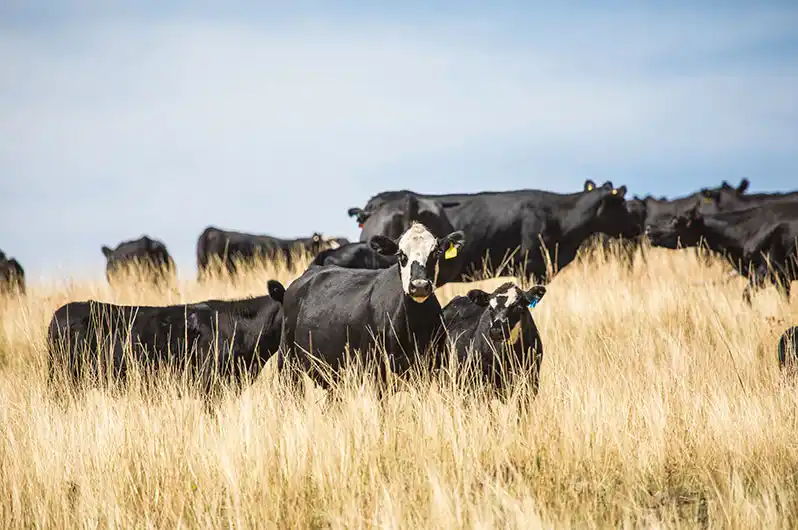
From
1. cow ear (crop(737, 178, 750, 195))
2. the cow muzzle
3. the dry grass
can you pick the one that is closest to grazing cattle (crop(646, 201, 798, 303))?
the dry grass

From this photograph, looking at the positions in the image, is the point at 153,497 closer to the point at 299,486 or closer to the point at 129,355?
the point at 299,486

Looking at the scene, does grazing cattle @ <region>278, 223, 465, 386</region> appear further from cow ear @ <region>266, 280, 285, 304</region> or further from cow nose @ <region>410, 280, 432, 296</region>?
cow ear @ <region>266, 280, 285, 304</region>

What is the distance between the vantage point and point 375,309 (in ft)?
25.0

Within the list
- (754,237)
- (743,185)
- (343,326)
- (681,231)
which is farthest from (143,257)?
(743,185)

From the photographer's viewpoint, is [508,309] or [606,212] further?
[606,212]

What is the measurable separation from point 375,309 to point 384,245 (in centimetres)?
48

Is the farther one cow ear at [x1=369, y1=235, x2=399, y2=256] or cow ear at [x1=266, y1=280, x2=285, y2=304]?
cow ear at [x1=266, y1=280, x2=285, y2=304]

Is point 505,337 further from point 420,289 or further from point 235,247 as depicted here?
point 235,247

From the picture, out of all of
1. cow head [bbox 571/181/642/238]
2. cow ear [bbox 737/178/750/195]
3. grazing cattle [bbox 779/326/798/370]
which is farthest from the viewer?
cow ear [bbox 737/178/750/195]

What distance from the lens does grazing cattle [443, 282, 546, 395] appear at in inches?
293

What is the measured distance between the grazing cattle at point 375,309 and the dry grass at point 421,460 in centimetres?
49

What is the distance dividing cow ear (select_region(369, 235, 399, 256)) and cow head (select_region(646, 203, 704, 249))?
8.95 meters

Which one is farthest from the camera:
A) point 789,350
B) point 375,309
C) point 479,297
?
point 789,350

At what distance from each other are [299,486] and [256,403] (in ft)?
5.09
